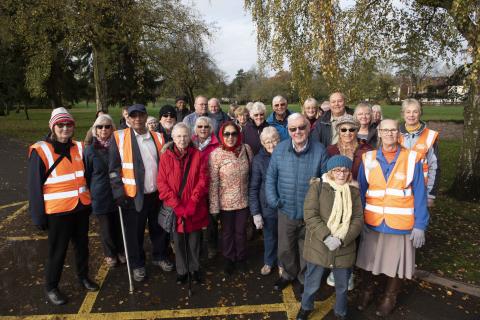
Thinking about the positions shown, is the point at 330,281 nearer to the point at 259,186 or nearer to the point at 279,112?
the point at 259,186

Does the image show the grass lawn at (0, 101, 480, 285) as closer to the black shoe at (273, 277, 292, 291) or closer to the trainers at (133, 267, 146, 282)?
the black shoe at (273, 277, 292, 291)

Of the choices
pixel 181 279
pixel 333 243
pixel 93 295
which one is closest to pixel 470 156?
pixel 333 243

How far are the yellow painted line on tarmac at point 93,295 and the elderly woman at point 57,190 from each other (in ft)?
0.79

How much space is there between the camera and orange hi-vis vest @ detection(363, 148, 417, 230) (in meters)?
3.28

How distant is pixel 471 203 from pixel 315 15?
4.83 meters

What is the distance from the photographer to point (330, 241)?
315cm

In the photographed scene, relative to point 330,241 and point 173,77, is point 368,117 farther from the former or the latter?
point 173,77

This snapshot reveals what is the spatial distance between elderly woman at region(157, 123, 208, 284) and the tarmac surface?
458mm

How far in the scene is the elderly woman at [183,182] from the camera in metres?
3.93

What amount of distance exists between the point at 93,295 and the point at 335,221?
2.88 meters

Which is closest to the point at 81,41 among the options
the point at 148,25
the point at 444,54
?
Result: the point at 148,25

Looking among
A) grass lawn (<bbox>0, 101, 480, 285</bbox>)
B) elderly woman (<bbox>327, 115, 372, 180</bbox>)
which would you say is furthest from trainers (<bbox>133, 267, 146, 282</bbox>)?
grass lawn (<bbox>0, 101, 480, 285</bbox>)

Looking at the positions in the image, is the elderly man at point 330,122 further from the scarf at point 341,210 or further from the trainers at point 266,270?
the trainers at point 266,270

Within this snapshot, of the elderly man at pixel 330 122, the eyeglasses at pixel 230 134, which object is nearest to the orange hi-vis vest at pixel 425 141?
the elderly man at pixel 330 122
